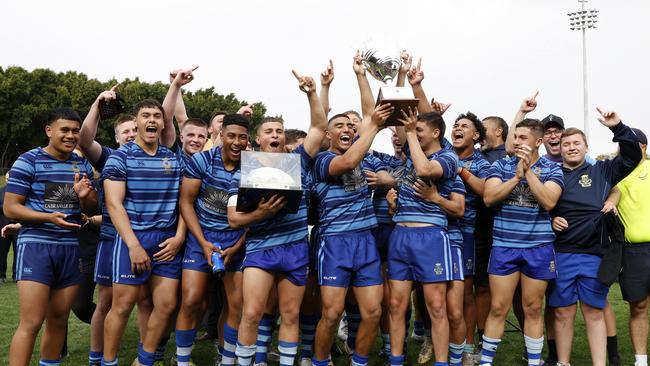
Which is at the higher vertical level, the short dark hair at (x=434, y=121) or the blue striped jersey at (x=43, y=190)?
the short dark hair at (x=434, y=121)

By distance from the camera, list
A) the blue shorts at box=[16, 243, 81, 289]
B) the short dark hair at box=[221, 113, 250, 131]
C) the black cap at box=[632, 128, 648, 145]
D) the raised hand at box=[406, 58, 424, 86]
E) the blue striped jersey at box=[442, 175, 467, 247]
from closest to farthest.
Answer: the blue shorts at box=[16, 243, 81, 289] → the short dark hair at box=[221, 113, 250, 131] → the blue striped jersey at box=[442, 175, 467, 247] → the black cap at box=[632, 128, 648, 145] → the raised hand at box=[406, 58, 424, 86]

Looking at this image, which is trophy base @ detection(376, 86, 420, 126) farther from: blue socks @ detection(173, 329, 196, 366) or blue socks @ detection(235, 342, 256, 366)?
blue socks @ detection(173, 329, 196, 366)

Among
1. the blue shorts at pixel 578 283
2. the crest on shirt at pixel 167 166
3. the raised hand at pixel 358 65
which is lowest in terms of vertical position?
the blue shorts at pixel 578 283

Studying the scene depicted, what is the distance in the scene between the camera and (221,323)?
549 cm

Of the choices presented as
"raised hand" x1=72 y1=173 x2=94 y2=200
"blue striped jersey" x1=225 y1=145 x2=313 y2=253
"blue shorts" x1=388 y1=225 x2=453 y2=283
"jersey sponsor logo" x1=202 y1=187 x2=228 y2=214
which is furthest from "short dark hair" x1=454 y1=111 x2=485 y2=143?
"raised hand" x1=72 y1=173 x2=94 y2=200

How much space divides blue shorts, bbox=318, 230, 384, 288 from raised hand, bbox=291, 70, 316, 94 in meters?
1.29

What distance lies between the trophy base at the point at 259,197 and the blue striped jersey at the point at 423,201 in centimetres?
112

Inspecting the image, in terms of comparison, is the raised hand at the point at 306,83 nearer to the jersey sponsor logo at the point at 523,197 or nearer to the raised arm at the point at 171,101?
the raised arm at the point at 171,101

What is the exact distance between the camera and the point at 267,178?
4449 millimetres

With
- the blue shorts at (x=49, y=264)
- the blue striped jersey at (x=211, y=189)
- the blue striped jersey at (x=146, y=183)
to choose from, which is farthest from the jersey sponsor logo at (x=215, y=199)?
the blue shorts at (x=49, y=264)

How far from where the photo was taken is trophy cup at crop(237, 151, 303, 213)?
4422 millimetres

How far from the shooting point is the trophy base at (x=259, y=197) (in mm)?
4426

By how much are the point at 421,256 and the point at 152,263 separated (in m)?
2.33

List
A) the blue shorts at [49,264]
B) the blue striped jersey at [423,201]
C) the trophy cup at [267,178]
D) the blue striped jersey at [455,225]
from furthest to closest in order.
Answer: the blue striped jersey at [455,225]
the blue striped jersey at [423,201]
the blue shorts at [49,264]
the trophy cup at [267,178]
